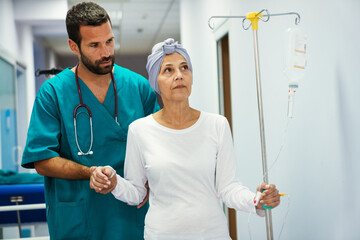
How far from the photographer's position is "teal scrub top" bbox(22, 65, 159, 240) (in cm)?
168

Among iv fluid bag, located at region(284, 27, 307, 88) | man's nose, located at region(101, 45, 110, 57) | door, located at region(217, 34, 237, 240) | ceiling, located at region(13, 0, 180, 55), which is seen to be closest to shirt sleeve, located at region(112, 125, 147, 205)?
man's nose, located at region(101, 45, 110, 57)

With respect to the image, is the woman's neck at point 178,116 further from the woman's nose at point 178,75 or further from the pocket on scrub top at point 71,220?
the pocket on scrub top at point 71,220

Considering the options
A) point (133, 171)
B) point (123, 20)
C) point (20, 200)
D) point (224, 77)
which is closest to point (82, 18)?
point (133, 171)

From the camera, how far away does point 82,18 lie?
1.66 meters

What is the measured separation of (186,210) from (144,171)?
22cm

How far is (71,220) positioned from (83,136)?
32 cm

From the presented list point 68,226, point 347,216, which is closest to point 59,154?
point 68,226

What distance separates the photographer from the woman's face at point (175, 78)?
1.46 metres

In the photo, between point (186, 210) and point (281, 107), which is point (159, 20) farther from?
point (186, 210)

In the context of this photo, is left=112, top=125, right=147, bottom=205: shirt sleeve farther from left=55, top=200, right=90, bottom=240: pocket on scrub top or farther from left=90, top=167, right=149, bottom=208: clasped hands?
left=55, top=200, right=90, bottom=240: pocket on scrub top

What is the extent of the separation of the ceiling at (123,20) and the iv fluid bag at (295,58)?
4.61 metres

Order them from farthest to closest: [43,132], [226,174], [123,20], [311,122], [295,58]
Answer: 1. [123,20]
2. [311,122]
3. [295,58]
4. [43,132]
5. [226,174]

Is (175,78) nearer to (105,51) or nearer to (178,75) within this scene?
(178,75)

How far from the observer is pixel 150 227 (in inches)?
55.9
